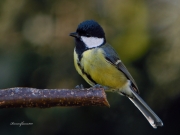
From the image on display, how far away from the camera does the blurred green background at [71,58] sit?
3133 millimetres

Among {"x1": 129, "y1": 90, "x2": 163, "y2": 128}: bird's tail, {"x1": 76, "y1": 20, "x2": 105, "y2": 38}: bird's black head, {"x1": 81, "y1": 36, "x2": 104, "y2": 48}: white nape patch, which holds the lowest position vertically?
{"x1": 129, "y1": 90, "x2": 163, "y2": 128}: bird's tail

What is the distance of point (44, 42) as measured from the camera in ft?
10.8

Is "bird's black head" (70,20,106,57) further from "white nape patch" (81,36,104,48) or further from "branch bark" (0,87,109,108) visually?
"branch bark" (0,87,109,108)

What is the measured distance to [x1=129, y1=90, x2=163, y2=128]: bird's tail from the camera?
9.21 ft

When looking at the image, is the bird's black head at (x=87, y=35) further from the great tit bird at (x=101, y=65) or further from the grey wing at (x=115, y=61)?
the grey wing at (x=115, y=61)

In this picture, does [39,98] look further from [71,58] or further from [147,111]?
[71,58]

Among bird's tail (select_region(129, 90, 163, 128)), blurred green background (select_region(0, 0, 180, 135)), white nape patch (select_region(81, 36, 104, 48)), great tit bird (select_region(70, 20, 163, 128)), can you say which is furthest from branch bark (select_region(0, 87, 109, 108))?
blurred green background (select_region(0, 0, 180, 135))

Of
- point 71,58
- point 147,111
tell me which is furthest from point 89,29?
point 147,111

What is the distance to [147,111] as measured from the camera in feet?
9.47

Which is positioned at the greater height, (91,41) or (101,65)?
(91,41)

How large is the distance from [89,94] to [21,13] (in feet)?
6.32

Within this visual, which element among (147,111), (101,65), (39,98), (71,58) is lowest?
(147,111)

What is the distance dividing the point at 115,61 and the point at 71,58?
17.8 inches

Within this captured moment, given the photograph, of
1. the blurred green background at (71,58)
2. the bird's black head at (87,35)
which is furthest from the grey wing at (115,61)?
the blurred green background at (71,58)
